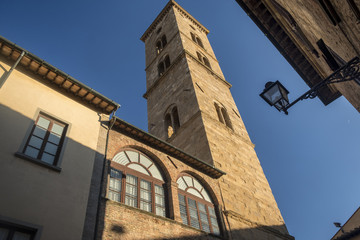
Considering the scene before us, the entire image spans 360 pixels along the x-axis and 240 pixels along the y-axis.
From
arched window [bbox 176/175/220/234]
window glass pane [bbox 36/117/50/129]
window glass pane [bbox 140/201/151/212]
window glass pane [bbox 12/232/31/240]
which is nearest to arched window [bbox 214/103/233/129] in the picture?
arched window [bbox 176/175/220/234]

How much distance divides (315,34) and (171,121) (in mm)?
10637

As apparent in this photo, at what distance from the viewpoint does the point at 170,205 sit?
8891mm

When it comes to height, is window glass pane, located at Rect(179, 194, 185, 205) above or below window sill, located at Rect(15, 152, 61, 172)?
above

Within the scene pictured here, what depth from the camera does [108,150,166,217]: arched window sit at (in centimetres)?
791

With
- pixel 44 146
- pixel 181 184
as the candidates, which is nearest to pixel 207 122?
pixel 181 184

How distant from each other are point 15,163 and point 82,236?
211 cm

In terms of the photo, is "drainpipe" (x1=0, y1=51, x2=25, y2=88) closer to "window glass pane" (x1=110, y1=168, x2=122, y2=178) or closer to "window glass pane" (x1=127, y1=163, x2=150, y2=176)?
"window glass pane" (x1=110, y1=168, x2=122, y2=178)

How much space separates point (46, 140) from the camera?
702 centimetres

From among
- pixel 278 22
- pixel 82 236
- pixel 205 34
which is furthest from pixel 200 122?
pixel 205 34

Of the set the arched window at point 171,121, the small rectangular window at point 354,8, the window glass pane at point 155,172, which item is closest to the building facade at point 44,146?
the window glass pane at point 155,172

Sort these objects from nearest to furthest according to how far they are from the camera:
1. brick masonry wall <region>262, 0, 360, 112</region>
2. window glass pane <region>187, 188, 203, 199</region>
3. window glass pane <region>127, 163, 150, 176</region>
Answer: brick masonry wall <region>262, 0, 360, 112</region> → window glass pane <region>127, 163, 150, 176</region> → window glass pane <region>187, 188, 203, 199</region>

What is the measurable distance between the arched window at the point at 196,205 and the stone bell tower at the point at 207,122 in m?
0.71

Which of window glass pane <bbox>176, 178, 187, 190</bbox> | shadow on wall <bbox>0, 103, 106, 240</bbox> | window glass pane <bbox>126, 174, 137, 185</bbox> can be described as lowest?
shadow on wall <bbox>0, 103, 106, 240</bbox>

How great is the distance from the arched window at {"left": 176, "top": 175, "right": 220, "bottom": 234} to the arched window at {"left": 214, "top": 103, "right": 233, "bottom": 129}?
6.74 meters
